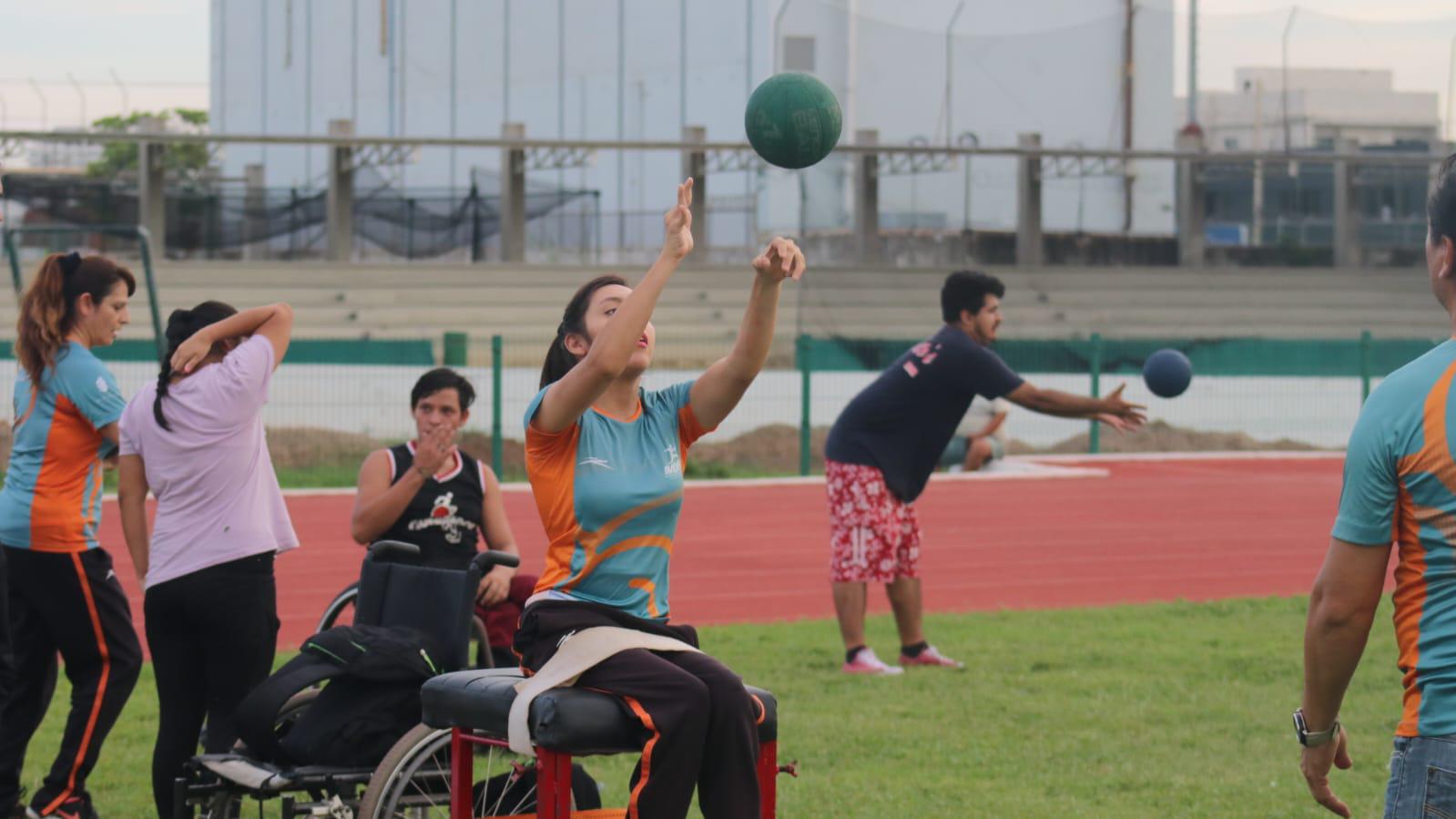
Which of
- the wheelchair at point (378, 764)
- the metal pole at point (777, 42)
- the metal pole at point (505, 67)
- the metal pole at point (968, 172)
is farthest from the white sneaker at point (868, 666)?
the metal pole at point (505, 67)

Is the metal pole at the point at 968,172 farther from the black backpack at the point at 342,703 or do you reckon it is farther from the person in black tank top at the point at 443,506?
the black backpack at the point at 342,703

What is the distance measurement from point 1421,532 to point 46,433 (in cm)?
485

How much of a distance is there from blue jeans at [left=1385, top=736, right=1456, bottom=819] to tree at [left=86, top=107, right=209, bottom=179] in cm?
3845

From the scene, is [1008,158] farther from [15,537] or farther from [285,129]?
[15,537]

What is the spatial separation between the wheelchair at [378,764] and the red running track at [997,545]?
15.0 feet

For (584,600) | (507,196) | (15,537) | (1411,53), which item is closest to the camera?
(584,600)

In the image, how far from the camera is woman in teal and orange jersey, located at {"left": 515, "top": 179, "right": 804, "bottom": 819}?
439 cm

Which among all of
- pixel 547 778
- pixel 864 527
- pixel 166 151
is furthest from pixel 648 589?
pixel 166 151

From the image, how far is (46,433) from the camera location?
647cm

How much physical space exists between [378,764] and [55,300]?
2.07 m

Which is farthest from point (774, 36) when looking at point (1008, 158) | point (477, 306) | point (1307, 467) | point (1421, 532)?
point (1421, 532)

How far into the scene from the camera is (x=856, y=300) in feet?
126

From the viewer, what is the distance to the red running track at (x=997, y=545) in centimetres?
1269

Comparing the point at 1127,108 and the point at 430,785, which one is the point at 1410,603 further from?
the point at 1127,108
